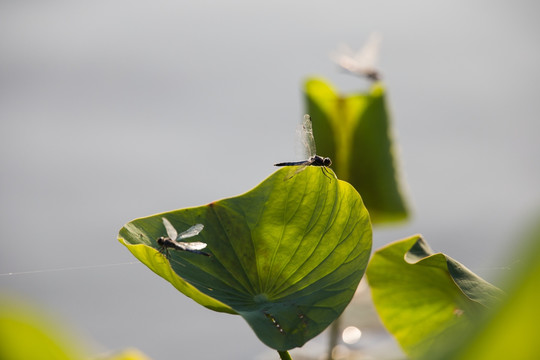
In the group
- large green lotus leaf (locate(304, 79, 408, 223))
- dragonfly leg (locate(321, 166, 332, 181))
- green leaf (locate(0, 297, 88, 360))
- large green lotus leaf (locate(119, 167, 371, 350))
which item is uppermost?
green leaf (locate(0, 297, 88, 360))

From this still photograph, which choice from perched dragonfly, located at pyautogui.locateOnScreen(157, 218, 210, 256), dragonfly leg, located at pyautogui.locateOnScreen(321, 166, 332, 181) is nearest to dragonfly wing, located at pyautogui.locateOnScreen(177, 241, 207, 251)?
perched dragonfly, located at pyautogui.locateOnScreen(157, 218, 210, 256)

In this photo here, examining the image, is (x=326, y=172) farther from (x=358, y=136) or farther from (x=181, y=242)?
(x=358, y=136)

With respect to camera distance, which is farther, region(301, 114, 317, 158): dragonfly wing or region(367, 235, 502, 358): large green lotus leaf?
region(301, 114, 317, 158): dragonfly wing

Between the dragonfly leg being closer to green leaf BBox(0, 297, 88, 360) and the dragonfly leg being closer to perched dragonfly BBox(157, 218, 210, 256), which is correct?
perched dragonfly BBox(157, 218, 210, 256)

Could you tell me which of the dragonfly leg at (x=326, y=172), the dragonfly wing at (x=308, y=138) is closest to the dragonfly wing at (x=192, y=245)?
the dragonfly leg at (x=326, y=172)

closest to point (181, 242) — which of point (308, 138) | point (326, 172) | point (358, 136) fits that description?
point (326, 172)

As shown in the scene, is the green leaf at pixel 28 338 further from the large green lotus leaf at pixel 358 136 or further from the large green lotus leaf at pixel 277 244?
the large green lotus leaf at pixel 358 136

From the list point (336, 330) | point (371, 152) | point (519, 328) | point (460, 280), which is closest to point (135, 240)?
point (460, 280)
